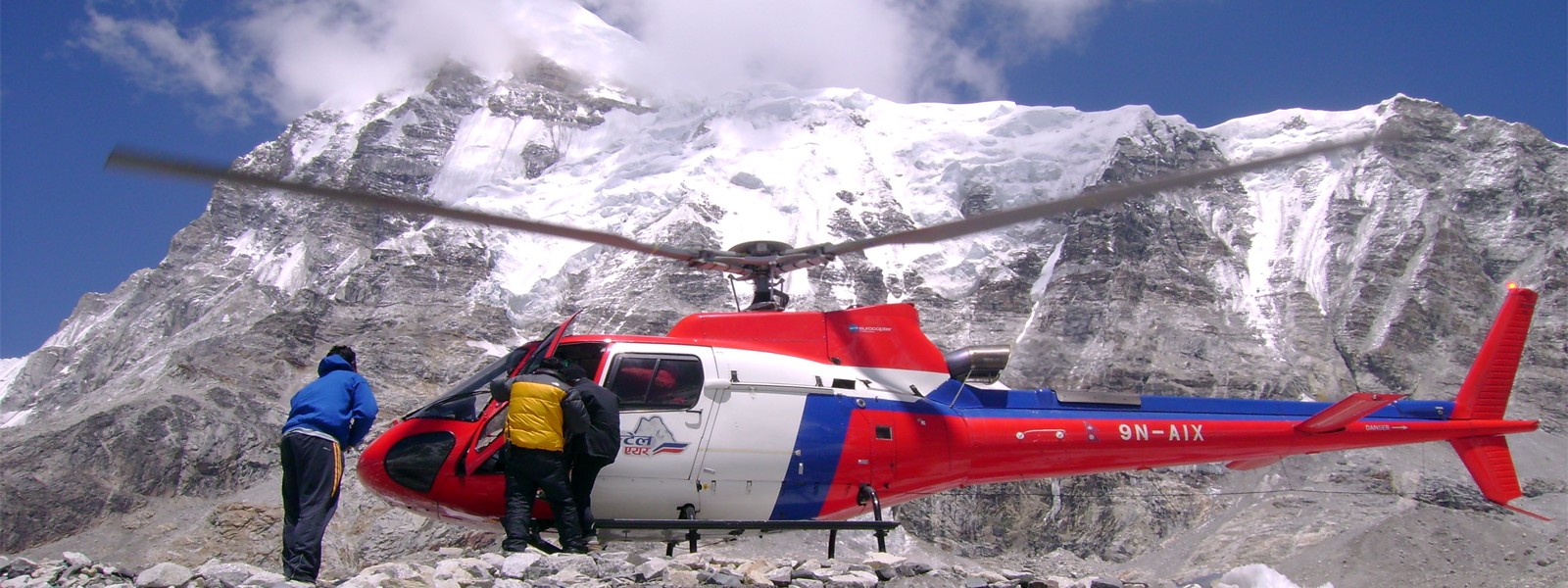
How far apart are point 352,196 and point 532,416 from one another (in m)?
2.19

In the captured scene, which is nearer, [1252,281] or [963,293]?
[1252,281]

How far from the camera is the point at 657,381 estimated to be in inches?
390

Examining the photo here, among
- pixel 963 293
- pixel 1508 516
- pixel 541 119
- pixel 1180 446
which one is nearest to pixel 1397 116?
pixel 963 293

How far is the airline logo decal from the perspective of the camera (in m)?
9.61

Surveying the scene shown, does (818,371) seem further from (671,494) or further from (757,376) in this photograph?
(671,494)

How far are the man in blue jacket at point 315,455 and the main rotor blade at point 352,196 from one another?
1328 mm

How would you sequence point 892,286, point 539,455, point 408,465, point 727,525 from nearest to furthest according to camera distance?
1. point 539,455
2. point 408,465
3. point 727,525
4. point 892,286

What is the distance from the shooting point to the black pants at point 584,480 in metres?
9.16

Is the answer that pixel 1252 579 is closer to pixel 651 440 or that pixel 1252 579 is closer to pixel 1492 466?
pixel 651 440

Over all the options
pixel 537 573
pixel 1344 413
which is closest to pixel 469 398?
pixel 537 573

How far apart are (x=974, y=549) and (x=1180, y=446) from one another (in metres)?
55.6

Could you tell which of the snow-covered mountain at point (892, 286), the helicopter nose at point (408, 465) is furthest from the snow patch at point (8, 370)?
the helicopter nose at point (408, 465)

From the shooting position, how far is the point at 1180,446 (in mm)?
11742

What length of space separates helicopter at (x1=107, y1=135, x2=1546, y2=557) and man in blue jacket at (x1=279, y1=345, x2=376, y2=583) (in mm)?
1141
